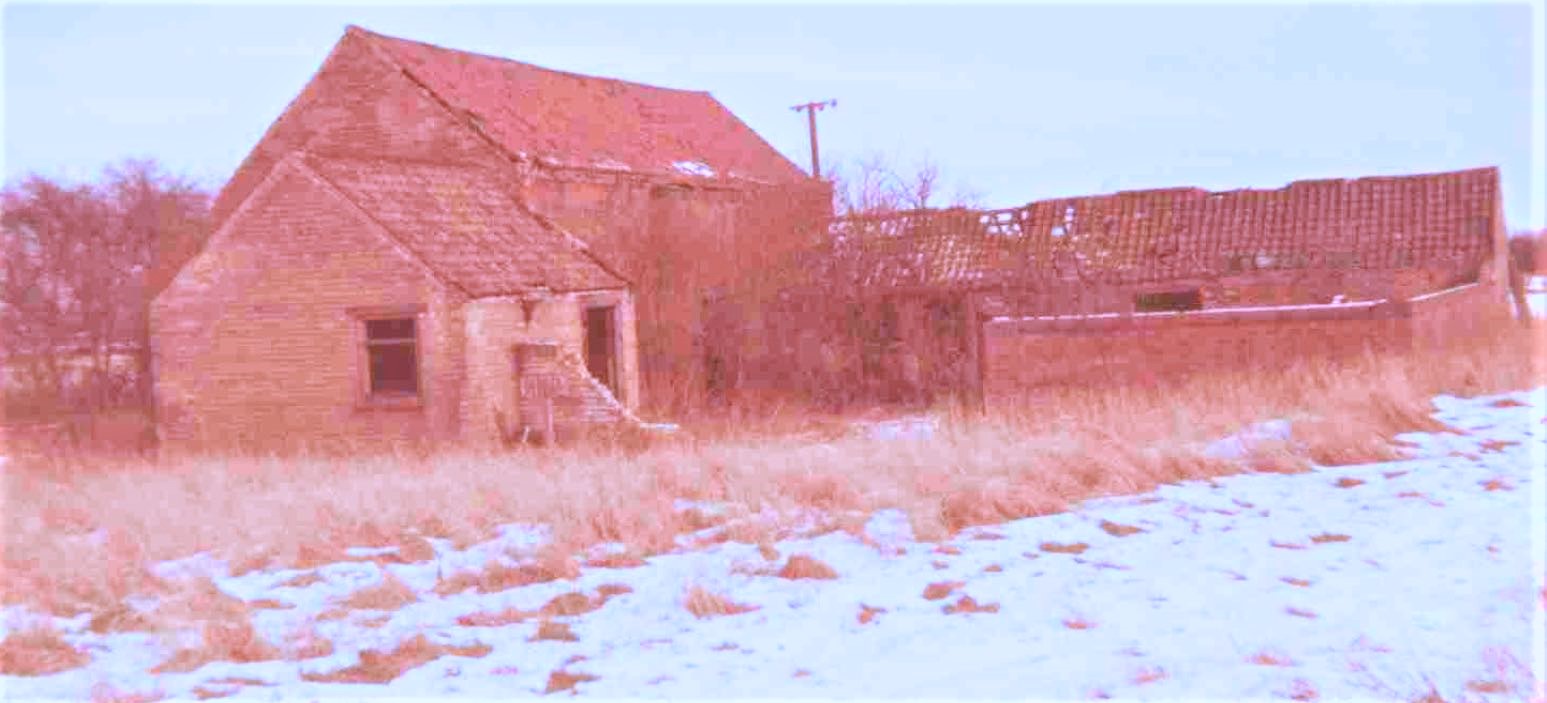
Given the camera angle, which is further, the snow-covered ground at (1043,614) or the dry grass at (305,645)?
the dry grass at (305,645)

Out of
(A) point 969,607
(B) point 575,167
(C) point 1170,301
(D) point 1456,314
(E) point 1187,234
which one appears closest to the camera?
(A) point 969,607

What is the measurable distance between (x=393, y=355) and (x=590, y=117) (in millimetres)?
8240

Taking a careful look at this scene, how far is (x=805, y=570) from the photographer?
7738 millimetres

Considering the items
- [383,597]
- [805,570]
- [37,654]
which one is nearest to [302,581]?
[383,597]

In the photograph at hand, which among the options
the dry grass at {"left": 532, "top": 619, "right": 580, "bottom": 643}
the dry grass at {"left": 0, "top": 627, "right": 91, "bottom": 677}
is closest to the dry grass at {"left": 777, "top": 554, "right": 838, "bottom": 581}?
the dry grass at {"left": 532, "top": 619, "right": 580, "bottom": 643}

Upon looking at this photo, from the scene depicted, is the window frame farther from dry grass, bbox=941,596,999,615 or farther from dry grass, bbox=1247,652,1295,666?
dry grass, bbox=1247,652,1295,666

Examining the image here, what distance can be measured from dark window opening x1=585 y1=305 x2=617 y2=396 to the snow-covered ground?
13144 millimetres

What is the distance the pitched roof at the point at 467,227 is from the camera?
18484mm

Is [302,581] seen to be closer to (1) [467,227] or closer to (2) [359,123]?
(1) [467,227]

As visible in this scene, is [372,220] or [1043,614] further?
[372,220]

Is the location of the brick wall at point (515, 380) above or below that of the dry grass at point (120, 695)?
above

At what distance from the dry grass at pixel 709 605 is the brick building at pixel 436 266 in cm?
1090

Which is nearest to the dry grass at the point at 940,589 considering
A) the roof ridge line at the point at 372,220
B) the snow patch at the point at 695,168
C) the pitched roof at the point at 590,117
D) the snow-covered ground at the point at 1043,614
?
the snow-covered ground at the point at 1043,614

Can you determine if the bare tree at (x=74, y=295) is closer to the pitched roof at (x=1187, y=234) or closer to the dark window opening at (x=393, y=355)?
the dark window opening at (x=393, y=355)
